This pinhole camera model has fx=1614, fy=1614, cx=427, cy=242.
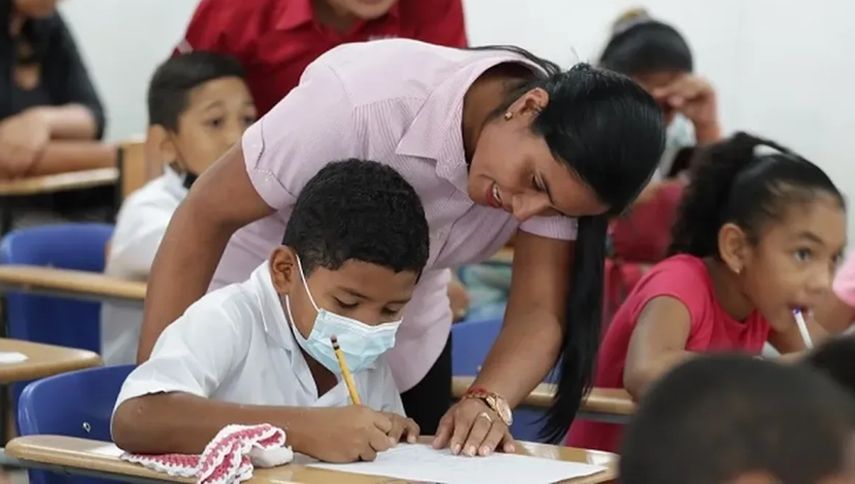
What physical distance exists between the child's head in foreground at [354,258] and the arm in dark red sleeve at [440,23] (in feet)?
2.30

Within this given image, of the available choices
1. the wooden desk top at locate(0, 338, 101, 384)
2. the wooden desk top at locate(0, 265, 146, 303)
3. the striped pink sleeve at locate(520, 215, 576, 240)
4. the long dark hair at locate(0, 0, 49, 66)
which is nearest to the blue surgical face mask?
the striped pink sleeve at locate(520, 215, 576, 240)

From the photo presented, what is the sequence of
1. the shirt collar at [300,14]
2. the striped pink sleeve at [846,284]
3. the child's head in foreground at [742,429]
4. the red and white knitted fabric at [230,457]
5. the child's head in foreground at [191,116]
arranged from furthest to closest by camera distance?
the child's head in foreground at [191,116], the striped pink sleeve at [846,284], the shirt collar at [300,14], the red and white knitted fabric at [230,457], the child's head in foreground at [742,429]

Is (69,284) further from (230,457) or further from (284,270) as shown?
(230,457)

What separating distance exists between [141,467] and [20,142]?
3100 mm

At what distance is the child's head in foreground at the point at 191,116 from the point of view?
329cm

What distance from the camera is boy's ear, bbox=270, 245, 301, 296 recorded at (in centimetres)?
198

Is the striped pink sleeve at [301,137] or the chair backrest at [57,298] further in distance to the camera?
the chair backrest at [57,298]

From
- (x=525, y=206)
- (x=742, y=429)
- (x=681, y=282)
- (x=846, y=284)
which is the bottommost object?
(x=846, y=284)

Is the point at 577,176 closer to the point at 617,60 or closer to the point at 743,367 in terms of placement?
the point at 743,367

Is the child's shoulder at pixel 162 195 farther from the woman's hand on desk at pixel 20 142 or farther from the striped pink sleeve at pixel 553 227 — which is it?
the striped pink sleeve at pixel 553 227

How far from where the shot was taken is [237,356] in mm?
1938

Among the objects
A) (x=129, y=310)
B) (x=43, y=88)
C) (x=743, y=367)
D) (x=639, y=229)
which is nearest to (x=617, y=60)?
(x=639, y=229)

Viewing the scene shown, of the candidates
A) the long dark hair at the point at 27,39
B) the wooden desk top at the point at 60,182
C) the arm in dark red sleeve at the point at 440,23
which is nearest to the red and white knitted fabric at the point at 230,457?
the arm in dark red sleeve at the point at 440,23

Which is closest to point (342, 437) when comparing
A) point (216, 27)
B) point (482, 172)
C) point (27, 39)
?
point (482, 172)
